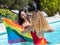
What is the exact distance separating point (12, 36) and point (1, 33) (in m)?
2.51

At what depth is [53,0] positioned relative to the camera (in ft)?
68.1

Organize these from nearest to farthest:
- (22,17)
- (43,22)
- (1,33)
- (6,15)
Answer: (43,22), (22,17), (1,33), (6,15)

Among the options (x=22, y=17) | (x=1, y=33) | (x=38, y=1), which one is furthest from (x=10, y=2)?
(x=22, y=17)

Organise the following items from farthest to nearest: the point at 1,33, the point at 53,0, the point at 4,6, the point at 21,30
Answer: the point at 4,6
the point at 53,0
the point at 1,33
the point at 21,30

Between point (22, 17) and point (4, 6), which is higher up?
point (22, 17)

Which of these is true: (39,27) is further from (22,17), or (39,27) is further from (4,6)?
(4,6)

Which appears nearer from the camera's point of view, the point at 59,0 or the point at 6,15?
the point at 6,15

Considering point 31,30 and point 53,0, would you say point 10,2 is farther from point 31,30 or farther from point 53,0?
point 31,30

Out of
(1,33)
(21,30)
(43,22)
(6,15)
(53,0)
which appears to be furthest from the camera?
(53,0)

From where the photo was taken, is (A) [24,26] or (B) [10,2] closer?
(A) [24,26]

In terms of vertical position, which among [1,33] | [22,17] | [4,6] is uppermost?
[22,17]

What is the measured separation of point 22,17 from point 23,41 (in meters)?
0.98

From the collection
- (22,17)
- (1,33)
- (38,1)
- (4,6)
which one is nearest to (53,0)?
(38,1)

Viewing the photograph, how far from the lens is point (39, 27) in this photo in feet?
23.4
